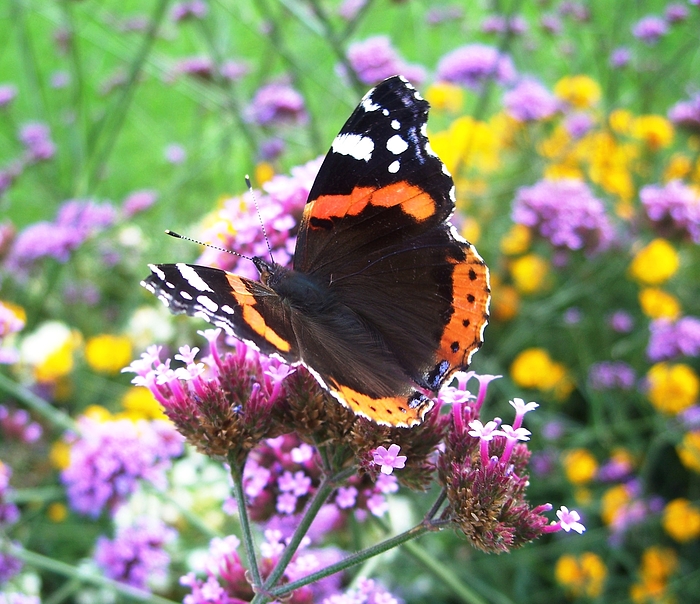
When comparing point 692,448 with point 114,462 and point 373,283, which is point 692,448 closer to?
point 373,283

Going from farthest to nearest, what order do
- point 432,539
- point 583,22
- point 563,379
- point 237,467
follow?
point 583,22 → point 563,379 → point 432,539 → point 237,467

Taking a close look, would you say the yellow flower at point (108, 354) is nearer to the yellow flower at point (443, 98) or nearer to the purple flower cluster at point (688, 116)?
the yellow flower at point (443, 98)

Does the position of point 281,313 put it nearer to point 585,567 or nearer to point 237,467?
point 237,467

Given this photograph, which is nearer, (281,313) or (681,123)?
(281,313)

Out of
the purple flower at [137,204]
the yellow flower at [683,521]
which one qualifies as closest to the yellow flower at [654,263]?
the yellow flower at [683,521]

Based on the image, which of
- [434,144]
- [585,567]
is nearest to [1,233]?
[434,144]

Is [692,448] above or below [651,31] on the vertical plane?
below

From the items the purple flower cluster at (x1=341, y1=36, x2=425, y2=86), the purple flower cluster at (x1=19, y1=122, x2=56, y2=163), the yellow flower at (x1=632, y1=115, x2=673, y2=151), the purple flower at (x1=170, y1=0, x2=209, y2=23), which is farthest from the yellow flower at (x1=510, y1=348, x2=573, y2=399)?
the purple flower cluster at (x1=19, y1=122, x2=56, y2=163)

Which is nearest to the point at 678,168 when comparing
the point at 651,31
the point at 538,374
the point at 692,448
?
the point at 651,31
